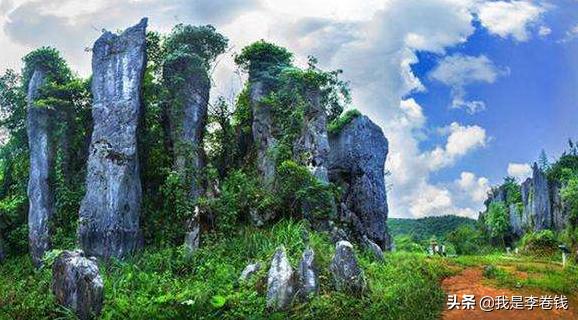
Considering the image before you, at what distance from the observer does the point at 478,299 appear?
11820 millimetres

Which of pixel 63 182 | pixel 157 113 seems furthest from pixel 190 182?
pixel 63 182

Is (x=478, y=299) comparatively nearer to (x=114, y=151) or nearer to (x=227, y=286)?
(x=227, y=286)

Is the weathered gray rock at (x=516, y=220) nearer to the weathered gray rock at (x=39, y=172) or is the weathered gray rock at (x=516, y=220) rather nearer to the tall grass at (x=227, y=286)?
the tall grass at (x=227, y=286)

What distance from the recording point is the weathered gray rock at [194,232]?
14443 millimetres

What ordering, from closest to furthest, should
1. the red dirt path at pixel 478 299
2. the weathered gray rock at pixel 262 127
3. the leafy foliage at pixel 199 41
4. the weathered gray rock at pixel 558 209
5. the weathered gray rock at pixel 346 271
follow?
the weathered gray rock at pixel 346 271 < the red dirt path at pixel 478 299 < the weathered gray rock at pixel 262 127 < the leafy foliage at pixel 199 41 < the weathered gray rock at pixel 558 209

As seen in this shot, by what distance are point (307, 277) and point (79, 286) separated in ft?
12.9

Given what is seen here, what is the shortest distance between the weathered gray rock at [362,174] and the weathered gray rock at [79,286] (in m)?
10.0

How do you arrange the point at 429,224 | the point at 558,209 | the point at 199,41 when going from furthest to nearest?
the point at 429,224 → the point at 558,209 → the point at 199,41

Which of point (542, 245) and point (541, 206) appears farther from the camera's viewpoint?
point (541, 206)

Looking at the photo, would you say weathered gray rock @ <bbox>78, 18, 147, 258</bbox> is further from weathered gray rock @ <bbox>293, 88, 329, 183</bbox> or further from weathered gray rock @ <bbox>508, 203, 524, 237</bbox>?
weathered gray rock @ <bbox>508, 203, 524, 237</bbox>

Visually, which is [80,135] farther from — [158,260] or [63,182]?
[158,260]

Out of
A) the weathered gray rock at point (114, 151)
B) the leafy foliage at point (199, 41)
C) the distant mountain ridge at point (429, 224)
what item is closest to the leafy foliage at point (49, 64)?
the weathered gray rock at point (114, 151)

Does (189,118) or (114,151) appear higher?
(189,118)

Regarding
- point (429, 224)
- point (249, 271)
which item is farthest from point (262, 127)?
point (429, 224)
